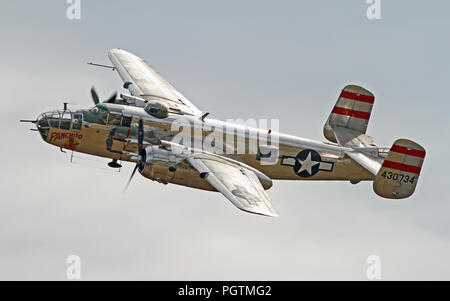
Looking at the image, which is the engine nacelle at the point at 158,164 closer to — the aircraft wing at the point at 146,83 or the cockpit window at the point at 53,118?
the aircraft wing at the point at 146,83

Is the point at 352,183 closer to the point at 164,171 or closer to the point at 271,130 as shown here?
the point at 271,130

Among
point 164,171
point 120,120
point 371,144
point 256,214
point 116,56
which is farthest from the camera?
point 116,56

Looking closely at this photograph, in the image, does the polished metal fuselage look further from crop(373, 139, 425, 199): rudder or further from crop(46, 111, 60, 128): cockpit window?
crop(373, 139, 425, 199): rudder

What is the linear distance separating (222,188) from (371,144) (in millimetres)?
11635

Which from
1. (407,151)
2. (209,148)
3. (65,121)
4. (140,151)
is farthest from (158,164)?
(407,151)

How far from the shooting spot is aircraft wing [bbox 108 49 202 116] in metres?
54.6

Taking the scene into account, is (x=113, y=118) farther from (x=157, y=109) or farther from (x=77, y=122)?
(x=157, y=109)

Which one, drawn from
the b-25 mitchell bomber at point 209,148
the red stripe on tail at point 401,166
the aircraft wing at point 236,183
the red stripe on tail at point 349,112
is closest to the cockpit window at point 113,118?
the b-25 mitchell bomber at point 209,148

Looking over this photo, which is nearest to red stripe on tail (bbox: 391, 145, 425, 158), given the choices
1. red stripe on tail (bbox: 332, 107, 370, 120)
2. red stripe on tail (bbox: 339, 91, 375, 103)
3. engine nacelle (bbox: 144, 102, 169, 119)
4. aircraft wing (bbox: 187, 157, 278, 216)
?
red stripe on tail (bbox: 332, 107, 370, 120)

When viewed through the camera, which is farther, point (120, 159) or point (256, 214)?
point (120, 159)

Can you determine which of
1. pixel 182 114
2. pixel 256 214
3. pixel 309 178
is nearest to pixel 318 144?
pixel 309 178

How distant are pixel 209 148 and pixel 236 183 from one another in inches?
191

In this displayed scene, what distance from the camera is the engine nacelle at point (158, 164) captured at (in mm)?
47719

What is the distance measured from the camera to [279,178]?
53.0 metres
